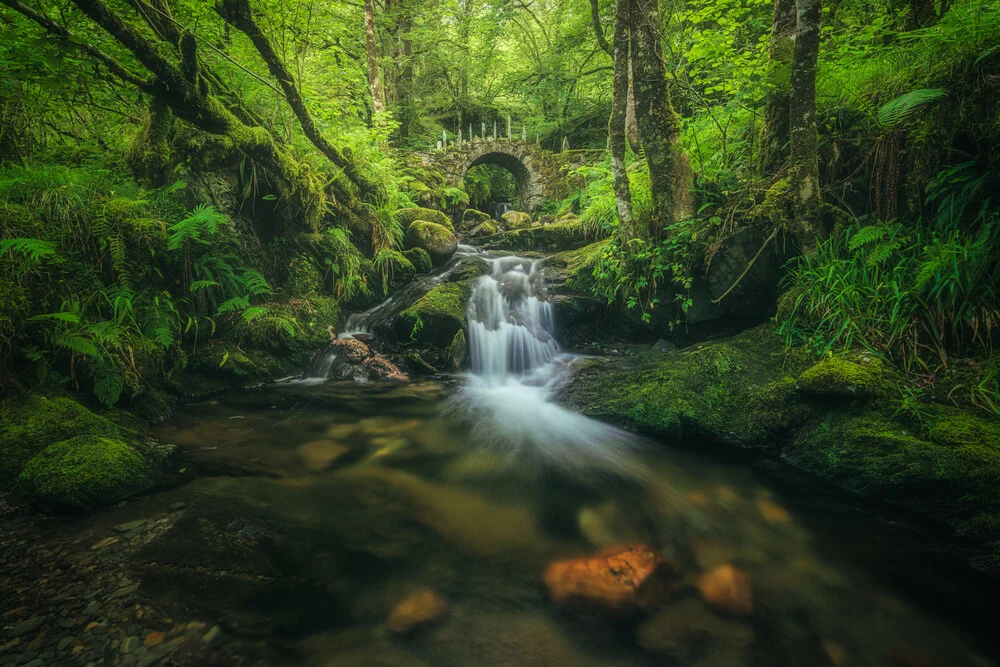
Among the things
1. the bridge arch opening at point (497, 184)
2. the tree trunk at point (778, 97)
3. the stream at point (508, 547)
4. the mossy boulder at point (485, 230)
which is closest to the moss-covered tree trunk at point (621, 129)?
the tree trunk at point (778, 97)

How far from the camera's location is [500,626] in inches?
80.3

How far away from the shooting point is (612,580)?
2.37 metres

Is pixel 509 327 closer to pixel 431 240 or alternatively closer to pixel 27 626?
pixel 431 240

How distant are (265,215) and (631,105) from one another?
711 centimetres

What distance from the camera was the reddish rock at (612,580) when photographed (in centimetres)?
220

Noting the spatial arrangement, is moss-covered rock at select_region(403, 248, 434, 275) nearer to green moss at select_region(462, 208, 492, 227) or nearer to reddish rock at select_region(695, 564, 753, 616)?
green moss at select_region(462, 208, 492, 227)

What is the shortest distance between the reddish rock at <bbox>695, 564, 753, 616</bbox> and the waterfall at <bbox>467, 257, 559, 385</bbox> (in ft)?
13.4

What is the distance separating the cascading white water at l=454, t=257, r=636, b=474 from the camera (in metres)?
4.09

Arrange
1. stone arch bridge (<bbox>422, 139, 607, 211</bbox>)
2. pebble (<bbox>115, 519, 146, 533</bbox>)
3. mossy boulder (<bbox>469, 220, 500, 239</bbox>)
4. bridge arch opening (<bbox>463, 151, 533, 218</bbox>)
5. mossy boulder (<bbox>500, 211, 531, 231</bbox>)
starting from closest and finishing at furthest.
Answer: pebble (<bbox>115, 519, 146, 533</bbox>)
mossy boulder (<bbox>469, 220, 500, 239</bbox>)
mossy boulder (<bbox>500, 211, 531, 231</bbox>)
stone arch bridge (<bbox>422, 139, 607, 211</bbox>)
bridge arch opening (<bbox>463, 151, 533, 218</bbox>)

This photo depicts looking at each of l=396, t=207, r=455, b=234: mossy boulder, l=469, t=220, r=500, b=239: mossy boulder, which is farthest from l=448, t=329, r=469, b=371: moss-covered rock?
l=469, t=220, r=500, b=239: mossy boulder

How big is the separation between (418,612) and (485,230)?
1272cm

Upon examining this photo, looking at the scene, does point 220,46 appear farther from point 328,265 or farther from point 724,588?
point 724,588

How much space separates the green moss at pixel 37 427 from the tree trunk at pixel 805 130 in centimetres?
665

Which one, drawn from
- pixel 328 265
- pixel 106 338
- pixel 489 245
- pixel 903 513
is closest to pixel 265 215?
pixel 328 265
